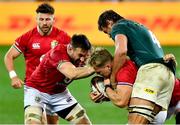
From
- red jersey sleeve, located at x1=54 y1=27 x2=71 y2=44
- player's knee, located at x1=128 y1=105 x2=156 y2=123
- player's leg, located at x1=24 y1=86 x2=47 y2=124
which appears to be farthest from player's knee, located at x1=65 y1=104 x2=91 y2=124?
player's knee, located at x1=128 y1=105 x2=156 y2=123

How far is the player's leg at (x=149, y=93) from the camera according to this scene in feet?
29.7

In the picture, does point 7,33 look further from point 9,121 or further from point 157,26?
point 9,121

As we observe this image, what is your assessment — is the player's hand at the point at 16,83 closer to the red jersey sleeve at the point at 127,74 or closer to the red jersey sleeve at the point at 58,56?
the red jersey sleeve at the point at 58,56

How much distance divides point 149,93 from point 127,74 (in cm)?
41

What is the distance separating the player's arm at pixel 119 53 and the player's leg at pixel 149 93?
30 cm

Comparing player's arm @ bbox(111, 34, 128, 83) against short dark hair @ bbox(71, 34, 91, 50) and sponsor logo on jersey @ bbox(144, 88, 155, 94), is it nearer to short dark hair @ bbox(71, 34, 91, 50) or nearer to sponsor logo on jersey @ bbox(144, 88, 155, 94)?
sponsor logo on jersey @ bbox(144, 88, 155, 94)

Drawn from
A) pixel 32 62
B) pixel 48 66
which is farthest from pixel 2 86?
pixel 48 66

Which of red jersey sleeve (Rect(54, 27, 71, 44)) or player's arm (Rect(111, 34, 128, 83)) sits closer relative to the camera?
player's arm (Rect(111, 34, 128, 83))

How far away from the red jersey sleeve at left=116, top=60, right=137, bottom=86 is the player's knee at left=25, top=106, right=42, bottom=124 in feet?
6.22

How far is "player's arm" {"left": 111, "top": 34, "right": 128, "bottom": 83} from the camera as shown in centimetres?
908

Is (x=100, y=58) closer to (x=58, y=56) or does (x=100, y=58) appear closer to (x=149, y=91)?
(x=149, y=91)

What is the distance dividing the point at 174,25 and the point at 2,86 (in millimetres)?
6459

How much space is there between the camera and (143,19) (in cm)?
2092

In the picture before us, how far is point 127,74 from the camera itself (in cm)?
926
